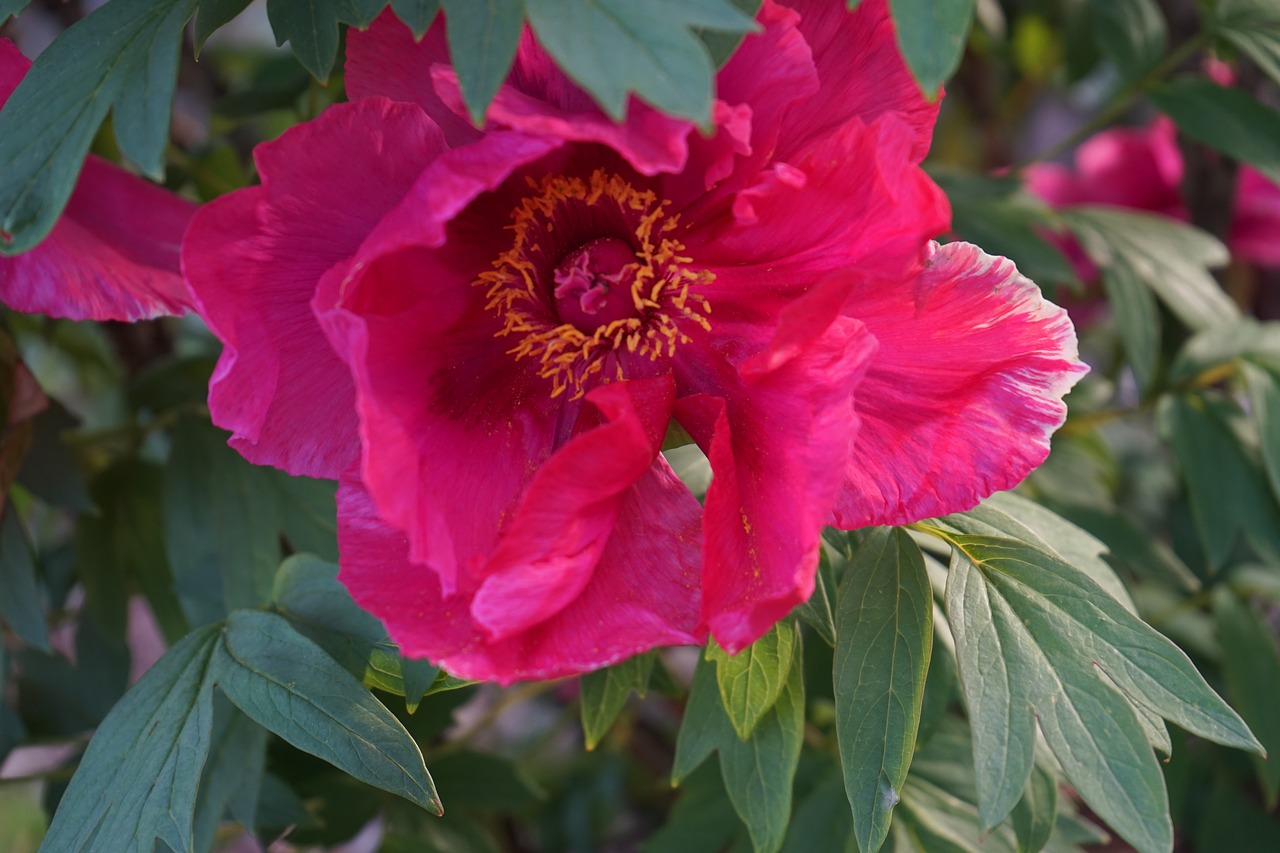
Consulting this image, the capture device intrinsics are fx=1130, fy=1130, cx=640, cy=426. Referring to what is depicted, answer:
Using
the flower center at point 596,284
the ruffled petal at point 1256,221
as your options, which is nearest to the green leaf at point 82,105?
the flower center at point 596,284

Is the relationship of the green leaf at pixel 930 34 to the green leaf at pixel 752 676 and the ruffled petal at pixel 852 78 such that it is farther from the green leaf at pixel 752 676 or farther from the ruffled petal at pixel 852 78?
the green leaf at pixel 752 676

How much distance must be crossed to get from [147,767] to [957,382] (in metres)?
0.51

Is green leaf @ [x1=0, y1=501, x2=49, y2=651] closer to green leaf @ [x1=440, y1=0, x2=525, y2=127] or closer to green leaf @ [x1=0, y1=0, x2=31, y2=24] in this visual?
green leaf @ [x1=0, y1=0, x2=31, y2=24]

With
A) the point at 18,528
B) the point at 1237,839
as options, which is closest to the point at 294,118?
the point at 18,528

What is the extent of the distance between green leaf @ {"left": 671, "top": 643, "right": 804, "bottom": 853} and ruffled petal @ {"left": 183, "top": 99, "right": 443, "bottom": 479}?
298 millimetres

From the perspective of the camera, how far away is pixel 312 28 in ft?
2.06

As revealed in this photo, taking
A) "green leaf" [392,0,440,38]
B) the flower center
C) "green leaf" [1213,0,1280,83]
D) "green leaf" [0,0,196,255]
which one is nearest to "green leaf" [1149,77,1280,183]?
"green leaf" [1213,0,1280,83]

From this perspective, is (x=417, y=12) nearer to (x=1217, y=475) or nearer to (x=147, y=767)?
(x=147, y=767)

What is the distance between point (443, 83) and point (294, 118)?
0.64 meters

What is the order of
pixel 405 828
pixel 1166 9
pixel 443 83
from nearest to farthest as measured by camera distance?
pixel 443 83
pixel 405 828
pixel 1166 9

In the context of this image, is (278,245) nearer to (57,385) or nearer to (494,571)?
(494,571)

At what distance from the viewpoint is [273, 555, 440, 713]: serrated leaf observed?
2.16ft

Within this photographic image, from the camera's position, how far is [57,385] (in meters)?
1.62

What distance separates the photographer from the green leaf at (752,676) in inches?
26.8
